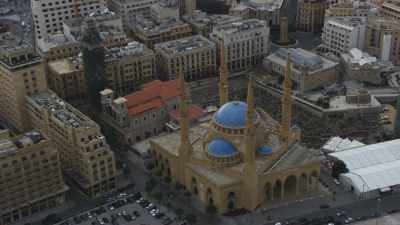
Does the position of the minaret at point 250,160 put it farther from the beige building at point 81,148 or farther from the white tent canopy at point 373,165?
the beige building at point 81,148

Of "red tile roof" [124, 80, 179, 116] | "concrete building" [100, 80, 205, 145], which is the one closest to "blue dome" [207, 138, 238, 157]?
"concrete building" [100, 80, 205, 145]

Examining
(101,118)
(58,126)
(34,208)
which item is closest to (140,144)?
(101,118)

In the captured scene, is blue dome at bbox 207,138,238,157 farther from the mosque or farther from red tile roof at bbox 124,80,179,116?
red tile roof at bbox 124,80,179,116

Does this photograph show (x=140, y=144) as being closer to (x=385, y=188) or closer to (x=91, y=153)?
(x=91, y=153)

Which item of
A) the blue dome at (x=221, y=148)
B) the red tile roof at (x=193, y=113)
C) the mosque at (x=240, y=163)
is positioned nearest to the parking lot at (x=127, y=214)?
the mosque at (x=240, y=163)

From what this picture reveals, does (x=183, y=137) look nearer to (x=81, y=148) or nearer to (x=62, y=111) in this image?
(x=81, y=148)

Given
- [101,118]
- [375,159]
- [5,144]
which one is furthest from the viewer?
[101,118]
